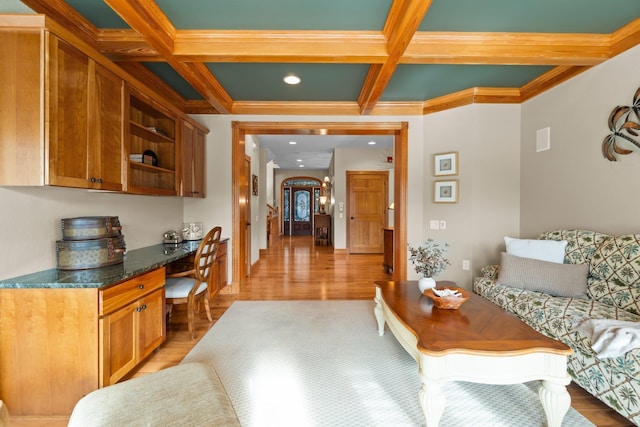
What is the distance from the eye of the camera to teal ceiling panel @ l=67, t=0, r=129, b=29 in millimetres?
1973

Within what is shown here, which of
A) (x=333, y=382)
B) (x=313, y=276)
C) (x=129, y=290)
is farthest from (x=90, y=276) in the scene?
(x=313, y=276)

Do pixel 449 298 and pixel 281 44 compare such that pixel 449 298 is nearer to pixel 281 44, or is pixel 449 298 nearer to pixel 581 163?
pixel 581 163

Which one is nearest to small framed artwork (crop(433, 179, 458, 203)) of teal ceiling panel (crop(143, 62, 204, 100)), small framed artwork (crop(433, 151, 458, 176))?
small framed artwork (crop(433, 151, 458, 176))

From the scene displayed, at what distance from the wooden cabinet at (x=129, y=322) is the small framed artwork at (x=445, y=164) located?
3477mm

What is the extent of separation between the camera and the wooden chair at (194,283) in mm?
2537

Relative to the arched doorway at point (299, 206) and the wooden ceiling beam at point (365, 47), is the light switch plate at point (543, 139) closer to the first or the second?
the wooden ceiling beam at point (365, 47)

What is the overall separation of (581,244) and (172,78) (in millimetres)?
4371

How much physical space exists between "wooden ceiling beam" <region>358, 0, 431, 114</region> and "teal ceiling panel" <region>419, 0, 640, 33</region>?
22cm

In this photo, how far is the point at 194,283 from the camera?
8.91 feet

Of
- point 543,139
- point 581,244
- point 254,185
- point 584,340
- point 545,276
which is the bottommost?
point 584,340

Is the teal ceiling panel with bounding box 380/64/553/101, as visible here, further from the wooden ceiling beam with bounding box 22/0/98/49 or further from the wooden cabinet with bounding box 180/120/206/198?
the wooden ceiling beam with bounding box 22/0/98/49

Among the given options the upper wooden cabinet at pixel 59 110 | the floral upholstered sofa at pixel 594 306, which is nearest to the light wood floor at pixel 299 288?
the floral upholstered sofa at pixel 594 306

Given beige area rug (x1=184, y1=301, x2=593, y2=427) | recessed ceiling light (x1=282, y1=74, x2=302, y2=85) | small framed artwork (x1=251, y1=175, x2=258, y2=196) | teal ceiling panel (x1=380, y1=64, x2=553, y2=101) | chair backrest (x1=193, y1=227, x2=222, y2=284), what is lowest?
beige area rug (x1=184, y1=301, x2=593, y2=427)

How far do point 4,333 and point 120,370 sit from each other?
25.3 inches
